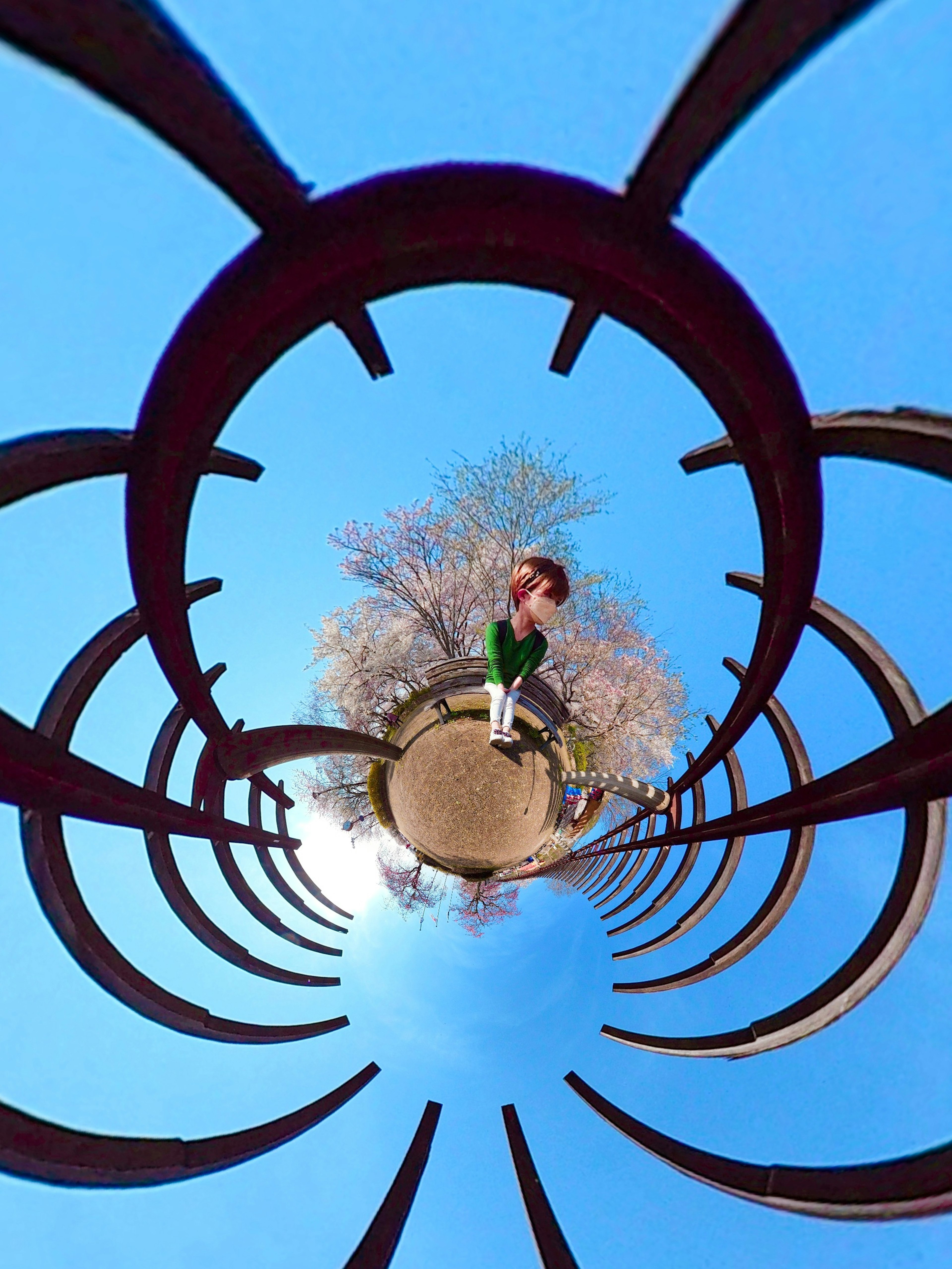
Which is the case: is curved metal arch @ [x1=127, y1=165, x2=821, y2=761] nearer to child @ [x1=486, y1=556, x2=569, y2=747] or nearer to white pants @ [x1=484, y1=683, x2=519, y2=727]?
child @ [x1=486, y1=556, x2=569, y2=747]

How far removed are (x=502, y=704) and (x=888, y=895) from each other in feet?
12.9

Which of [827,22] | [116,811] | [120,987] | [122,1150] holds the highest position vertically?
[827,22]

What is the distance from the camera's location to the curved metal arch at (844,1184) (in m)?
3.24

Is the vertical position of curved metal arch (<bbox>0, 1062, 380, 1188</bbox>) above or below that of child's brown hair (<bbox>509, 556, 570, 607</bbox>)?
below

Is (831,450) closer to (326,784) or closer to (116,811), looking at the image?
(116,811)

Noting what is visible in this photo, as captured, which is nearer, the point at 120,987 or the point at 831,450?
the point at 831,450

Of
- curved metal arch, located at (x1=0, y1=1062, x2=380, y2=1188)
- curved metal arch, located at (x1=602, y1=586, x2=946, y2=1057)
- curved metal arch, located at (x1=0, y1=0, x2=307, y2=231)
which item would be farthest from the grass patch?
curved metal arch, located at (x1=0, y1=0, x2=307, y2=231)

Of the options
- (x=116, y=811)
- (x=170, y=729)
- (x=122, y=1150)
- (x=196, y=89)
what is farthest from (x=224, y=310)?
(x=122, y=1150)

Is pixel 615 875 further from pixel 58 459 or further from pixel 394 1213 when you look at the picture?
pixel 58 459

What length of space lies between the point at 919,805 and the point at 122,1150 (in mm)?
5967

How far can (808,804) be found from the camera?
474 centimetres

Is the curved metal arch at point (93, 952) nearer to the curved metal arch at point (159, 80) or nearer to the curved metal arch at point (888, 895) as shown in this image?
the curved metal arch at point (159, 80)

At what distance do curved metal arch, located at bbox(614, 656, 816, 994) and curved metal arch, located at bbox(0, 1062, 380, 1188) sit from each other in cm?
531

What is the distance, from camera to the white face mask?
209 inches
